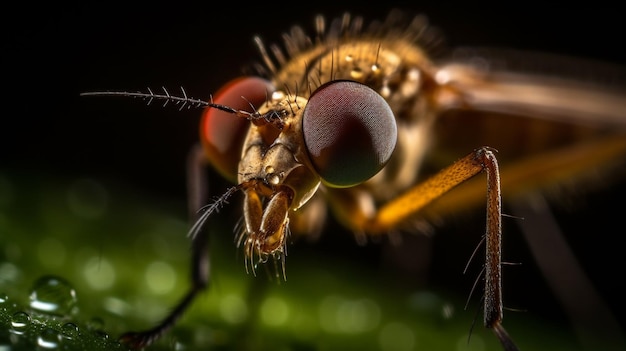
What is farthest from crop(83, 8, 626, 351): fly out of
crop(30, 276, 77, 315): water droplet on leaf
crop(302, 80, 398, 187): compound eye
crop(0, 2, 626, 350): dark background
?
crop(0, 2, 626, 350): dark background

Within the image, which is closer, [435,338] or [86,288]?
[86,288]

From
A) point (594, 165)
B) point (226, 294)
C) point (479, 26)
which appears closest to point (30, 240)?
point (226, 294)

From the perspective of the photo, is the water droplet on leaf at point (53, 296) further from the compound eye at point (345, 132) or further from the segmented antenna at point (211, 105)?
the compound eye at point (345, 132)

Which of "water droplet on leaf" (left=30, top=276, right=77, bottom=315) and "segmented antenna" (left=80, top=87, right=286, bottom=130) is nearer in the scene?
"water droplet on leaf" (left=30, top=276, right=77, bottom=315)

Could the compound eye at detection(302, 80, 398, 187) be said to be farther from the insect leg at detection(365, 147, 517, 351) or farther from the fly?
the insect leg at detection(365, 147, 517, 351)

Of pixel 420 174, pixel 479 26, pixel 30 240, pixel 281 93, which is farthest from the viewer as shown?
pixel 479 26

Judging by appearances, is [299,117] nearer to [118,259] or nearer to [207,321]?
[207,321]

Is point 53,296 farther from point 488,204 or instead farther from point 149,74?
point 149,74
